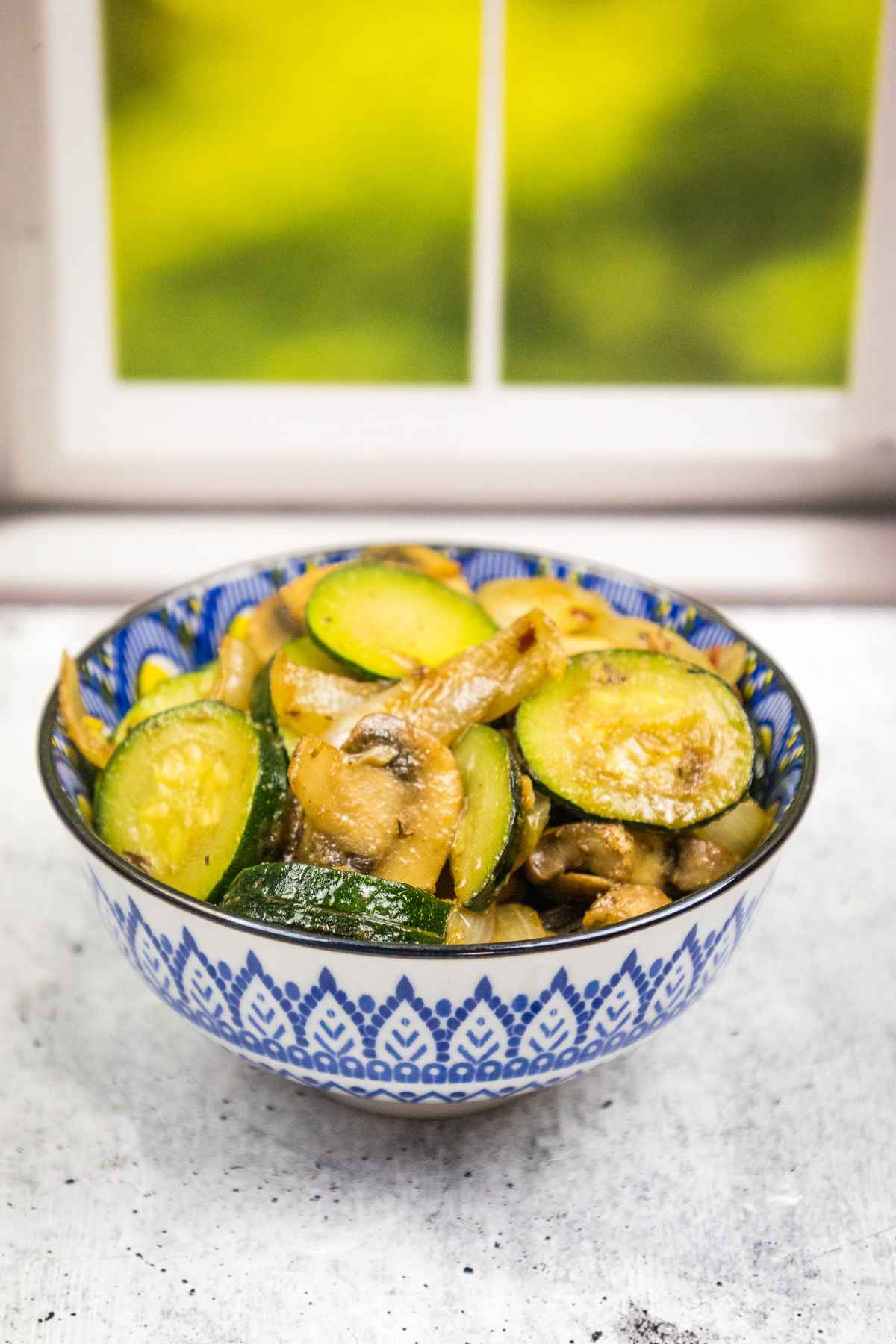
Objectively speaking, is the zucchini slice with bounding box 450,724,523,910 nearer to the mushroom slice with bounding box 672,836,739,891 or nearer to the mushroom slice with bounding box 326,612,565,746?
the mushroom slice with bounding box 326,612,565,746

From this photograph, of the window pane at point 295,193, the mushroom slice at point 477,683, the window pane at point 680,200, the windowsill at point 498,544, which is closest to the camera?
the mushroom slice at point 477,683

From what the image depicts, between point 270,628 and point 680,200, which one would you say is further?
point 680,200

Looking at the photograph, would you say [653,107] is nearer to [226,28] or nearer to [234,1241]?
[226,28]

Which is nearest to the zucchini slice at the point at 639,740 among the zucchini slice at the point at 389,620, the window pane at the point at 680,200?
the zucchini slice at the point at 389,620

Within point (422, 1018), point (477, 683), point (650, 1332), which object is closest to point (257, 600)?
point (477, 683)

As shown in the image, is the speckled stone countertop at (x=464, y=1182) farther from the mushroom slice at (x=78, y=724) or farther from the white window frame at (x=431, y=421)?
the white window frame at (x=431, y=421)

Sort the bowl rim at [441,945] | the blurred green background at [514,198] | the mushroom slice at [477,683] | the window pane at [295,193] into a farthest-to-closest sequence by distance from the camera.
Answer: the blurred green background at [514,198] < the window pane at [295,193] < the mushroom slice at [477,683] < the bowl rim at [441,945]


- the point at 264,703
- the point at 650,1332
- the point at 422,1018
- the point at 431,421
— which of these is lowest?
the point at 650,1332

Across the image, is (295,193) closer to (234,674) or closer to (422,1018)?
(234,674)
